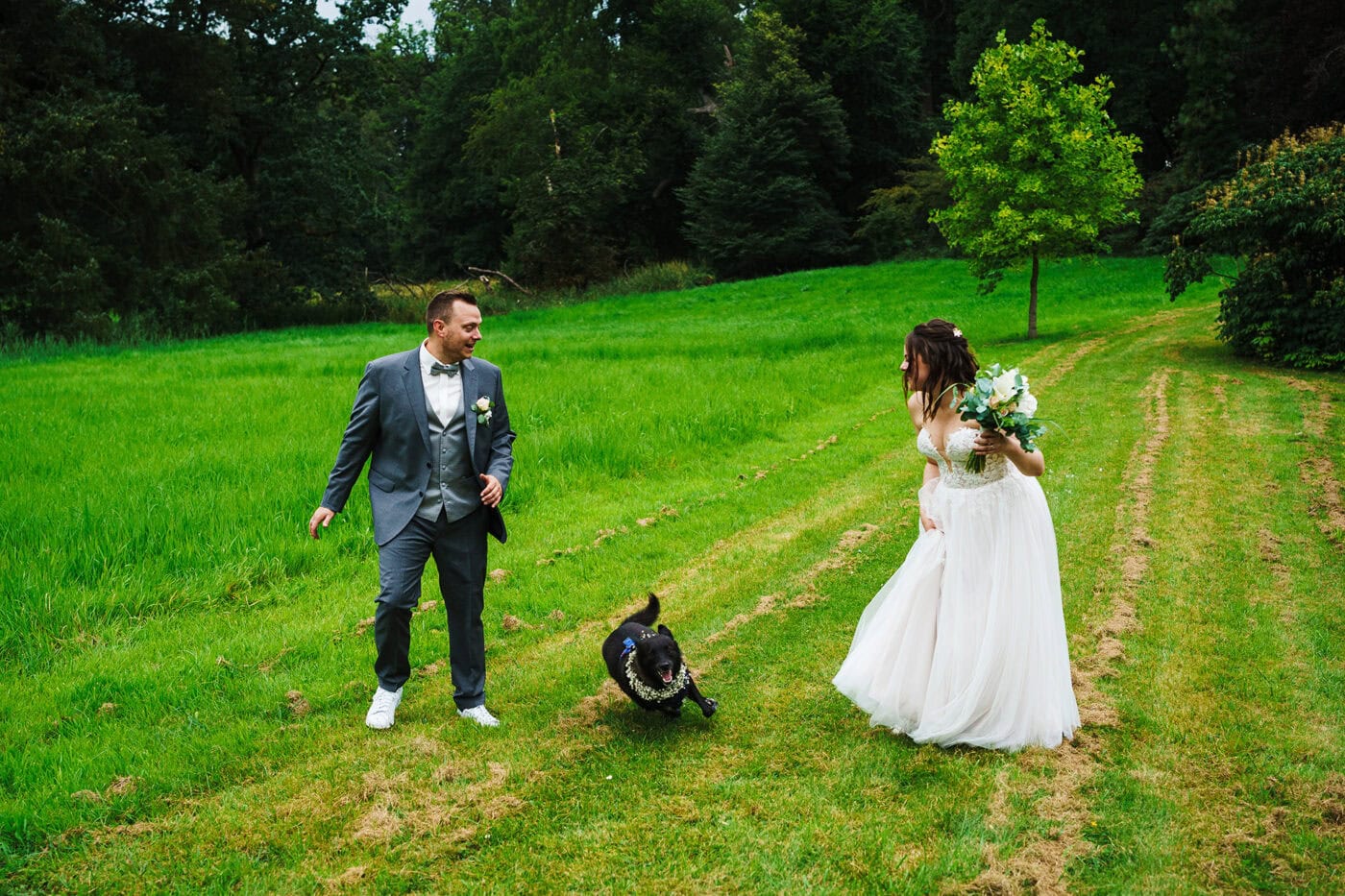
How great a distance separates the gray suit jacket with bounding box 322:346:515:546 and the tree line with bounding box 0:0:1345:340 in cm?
2209

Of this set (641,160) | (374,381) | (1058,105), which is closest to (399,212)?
(641,160)

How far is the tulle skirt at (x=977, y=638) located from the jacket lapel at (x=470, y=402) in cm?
239

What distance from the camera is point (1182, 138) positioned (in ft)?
139

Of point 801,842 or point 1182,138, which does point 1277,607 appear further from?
point 1182,138

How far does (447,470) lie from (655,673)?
5.27 ft

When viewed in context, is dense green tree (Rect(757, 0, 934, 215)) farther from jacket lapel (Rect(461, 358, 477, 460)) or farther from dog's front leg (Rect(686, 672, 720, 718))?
dog's front leg (Rect(686, 672, 720, 718))

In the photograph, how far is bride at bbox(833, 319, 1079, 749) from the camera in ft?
15.7

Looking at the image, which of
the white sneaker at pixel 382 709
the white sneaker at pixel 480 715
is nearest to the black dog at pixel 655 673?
the white sneaker at pixel 480 715

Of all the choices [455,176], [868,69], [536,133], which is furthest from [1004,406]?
[455,176]

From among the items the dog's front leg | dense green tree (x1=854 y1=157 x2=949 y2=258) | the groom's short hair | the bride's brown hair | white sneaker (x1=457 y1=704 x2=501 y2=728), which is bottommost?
white sneaker (x1=457 y1=704 x2=501 y2=728)

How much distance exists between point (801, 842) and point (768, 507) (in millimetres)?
6102

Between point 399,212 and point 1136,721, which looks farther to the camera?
point 399,212

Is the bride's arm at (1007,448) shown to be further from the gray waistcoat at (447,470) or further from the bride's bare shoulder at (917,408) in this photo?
the gray waistcoat at (447,470)

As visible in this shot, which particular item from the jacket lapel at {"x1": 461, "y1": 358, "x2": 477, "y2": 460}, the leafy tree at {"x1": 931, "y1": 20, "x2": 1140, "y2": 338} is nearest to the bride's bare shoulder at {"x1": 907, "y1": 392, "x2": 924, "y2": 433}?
the jacket lapel at {"x1": 461, "y1": 358, "x2": 477, "y2": 460}
